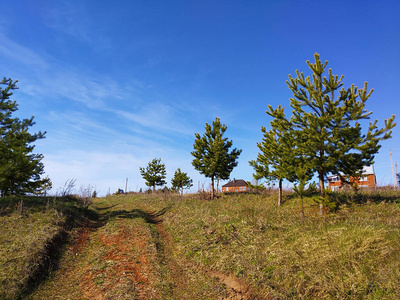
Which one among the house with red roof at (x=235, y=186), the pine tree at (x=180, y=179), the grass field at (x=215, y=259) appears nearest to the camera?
the grass field at (x=215, y=259)

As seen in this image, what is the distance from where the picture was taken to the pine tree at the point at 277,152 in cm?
1490

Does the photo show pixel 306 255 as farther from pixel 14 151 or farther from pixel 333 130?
pixel 14 151

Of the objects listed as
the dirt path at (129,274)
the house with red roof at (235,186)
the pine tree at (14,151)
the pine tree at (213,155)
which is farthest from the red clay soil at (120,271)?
the house with red roof at (235,186)

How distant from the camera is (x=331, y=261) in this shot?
6.32 m

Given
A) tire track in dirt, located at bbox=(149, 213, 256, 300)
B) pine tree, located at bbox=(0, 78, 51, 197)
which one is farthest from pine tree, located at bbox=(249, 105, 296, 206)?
pine tree, located at bbox=(0, 78, 51, 197)

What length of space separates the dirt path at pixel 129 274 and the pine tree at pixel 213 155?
1332cm

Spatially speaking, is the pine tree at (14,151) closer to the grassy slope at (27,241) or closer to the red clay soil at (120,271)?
the grassy slope at (27,241)

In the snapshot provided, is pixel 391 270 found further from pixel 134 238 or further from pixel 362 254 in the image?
pixel 134 238

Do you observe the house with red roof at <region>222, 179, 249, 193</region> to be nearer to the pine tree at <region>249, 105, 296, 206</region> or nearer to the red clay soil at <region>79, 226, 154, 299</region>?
the pine tree at <region>249, 105, 296, 206</region>

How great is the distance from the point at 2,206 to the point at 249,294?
→ 13.8 metres

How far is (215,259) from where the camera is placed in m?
8.72

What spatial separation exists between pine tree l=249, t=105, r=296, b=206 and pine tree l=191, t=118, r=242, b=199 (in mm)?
5116

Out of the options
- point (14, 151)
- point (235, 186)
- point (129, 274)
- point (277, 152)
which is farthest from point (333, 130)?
point (235, 186)

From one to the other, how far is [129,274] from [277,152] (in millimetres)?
12686
